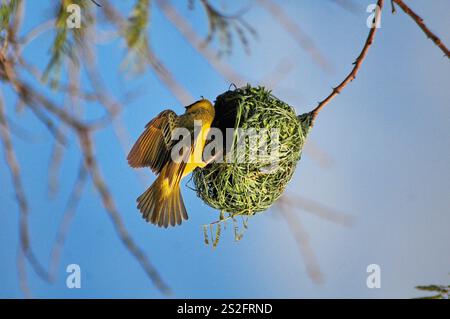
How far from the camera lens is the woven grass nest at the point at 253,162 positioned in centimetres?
212

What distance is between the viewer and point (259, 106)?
84.6 inches

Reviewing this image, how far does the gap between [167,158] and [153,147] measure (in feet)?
0.24

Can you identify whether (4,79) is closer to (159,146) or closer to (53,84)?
(53,84)

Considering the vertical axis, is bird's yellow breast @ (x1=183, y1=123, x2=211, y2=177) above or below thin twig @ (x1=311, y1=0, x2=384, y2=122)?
below

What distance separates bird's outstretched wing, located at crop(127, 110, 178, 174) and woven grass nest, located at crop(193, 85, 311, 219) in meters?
0.17

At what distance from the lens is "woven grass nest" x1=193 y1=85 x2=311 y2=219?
212 cm

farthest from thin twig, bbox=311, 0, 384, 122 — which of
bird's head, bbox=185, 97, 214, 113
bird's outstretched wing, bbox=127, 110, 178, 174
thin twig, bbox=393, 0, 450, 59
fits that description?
bird's outstretched wing, bbox=127, 110, 178, 174

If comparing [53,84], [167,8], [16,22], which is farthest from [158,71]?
[16,22]

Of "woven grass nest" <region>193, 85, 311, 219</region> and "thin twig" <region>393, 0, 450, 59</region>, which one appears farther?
"woven grass nest" <region>193, 85, 311, 219</region>

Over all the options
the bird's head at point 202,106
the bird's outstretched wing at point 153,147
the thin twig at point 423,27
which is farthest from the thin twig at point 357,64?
the bird's outstretched wing at point 153,147

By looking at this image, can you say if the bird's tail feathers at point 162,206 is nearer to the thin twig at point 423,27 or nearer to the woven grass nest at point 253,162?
the woven grass nest at point 253,162

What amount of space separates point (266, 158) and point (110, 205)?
25.0 inches

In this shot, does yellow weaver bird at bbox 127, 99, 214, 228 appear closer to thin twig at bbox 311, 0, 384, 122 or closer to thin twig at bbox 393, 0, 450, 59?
thin twig at bbox 311, 0, 384, 122

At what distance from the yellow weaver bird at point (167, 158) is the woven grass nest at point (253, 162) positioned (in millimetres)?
77
